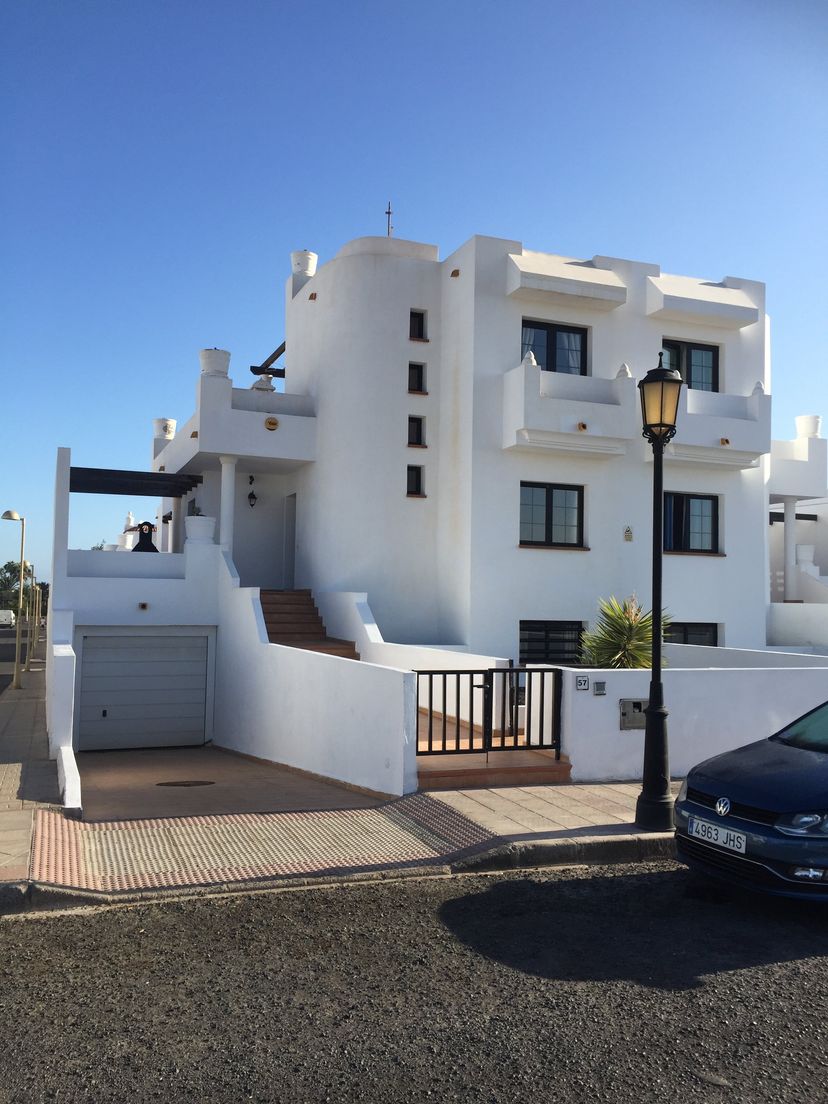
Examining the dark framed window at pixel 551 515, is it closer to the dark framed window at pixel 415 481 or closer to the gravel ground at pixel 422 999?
the dark framed window at pixel 415 481

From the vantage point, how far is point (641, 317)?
57.5ft

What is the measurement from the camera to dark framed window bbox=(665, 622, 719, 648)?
1747cm

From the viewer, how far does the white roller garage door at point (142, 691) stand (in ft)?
55.9

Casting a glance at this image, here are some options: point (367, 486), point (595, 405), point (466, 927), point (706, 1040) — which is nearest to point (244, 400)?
point (367, 486)

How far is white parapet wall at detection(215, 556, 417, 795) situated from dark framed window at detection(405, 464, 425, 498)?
382 centimetres

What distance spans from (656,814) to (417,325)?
12122 millimetres

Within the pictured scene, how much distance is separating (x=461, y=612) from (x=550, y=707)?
5.66 m

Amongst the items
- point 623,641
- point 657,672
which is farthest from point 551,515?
point 657,672

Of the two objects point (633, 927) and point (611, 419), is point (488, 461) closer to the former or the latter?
point (611, 419)

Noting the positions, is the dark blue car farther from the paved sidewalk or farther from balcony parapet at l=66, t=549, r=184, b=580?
balcony parapet at l=66, t=549, r=184, b=580

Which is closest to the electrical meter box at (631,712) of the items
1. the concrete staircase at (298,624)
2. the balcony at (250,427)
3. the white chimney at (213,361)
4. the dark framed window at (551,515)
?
the concrete staircase at (298,624)

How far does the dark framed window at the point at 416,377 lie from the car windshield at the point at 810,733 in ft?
37.4

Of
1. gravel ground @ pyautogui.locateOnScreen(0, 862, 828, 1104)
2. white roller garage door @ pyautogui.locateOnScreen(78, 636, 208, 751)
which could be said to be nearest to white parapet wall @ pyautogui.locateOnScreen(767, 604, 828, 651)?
white roller garage door @ pyautogui.locateOnScreen(78, 636, 208, 751)

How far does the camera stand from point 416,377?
58.2ft
